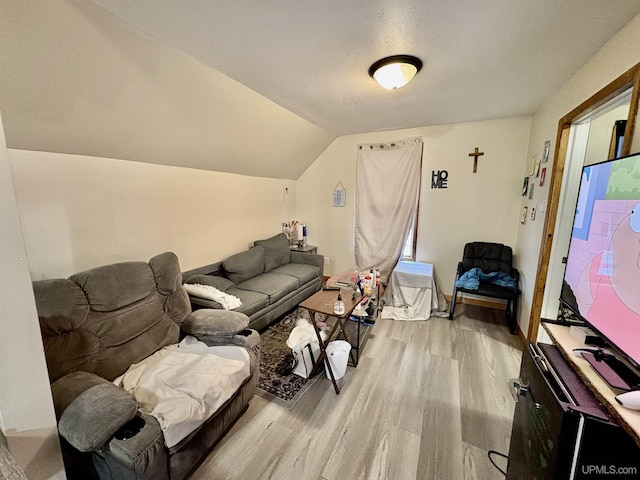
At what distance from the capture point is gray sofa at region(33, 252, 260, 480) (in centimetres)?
109

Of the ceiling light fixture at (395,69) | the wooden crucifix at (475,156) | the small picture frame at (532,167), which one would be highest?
the ceiling light fixture at (395,69)

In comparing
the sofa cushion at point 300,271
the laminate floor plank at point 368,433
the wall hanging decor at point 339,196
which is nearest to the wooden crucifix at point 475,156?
the wall hanging decor at point 339,196

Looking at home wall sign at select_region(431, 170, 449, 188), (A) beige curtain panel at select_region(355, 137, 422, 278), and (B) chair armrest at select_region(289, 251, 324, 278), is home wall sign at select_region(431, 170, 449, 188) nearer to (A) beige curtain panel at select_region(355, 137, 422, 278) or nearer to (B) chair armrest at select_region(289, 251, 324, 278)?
(A) beige curtain panel at select_region(355, 137, 422, 278)

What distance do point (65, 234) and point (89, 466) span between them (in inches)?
59.6

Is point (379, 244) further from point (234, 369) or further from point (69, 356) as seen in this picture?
point (69, 356)

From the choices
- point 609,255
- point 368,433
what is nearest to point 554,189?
point 609,255

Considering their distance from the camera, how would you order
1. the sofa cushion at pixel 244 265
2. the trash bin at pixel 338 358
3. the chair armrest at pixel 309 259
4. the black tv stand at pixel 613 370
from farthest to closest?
the chair armrest at pixel 309 259 → the sofa cushion at pixel 244 265 → the trash bin at pixel 338 358 → the black tv stand at pixel 613 370

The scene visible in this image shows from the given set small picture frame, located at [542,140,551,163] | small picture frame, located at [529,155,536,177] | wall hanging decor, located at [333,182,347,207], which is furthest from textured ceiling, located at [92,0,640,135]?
wall hanging decor, located at [333,182,347,207]

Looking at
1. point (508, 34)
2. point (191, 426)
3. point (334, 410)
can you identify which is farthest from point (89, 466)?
point (508, 34)

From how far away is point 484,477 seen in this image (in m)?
1.40

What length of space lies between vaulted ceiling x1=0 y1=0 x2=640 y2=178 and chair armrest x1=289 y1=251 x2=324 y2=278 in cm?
198

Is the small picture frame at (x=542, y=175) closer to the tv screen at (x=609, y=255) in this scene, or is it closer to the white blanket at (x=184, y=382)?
the tv screen at (x=609, y=255)

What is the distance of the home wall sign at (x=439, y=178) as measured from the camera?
11.6ft

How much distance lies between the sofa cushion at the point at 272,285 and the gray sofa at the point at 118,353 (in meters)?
0.91
